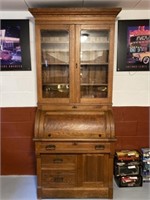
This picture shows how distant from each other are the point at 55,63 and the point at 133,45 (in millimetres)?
1067

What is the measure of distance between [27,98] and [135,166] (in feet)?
5.51

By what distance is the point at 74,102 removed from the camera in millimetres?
2674

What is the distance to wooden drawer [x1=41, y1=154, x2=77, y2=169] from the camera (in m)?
2.54

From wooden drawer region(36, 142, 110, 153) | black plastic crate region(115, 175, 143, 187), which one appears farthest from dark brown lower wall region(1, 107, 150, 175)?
wooden drawer region(36, 142, 110, 153)

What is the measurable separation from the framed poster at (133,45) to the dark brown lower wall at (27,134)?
23.2 inches

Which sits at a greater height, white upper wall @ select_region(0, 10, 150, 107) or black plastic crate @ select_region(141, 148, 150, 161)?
white upper wall @ select_region(0, 10, 150, 107)

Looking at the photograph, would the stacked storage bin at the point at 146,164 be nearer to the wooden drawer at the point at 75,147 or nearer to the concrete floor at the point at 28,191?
the concrete floor at the point at 28,191

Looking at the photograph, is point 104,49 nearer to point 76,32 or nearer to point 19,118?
point 76,32

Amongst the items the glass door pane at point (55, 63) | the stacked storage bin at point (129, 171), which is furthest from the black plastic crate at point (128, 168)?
the glass door pane at point (55, 63)

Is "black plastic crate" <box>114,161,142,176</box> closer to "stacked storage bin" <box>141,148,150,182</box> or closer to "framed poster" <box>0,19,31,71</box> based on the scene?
"stacked storage bin" <box>141,148,150,182</box>

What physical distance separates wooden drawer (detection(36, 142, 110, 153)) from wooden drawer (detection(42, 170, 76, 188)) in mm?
277

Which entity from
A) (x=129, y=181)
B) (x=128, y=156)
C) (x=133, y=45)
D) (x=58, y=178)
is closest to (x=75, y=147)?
(x=58, y=178)

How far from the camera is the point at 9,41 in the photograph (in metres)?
2.90

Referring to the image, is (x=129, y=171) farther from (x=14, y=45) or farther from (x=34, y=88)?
(x=14, y=45)
